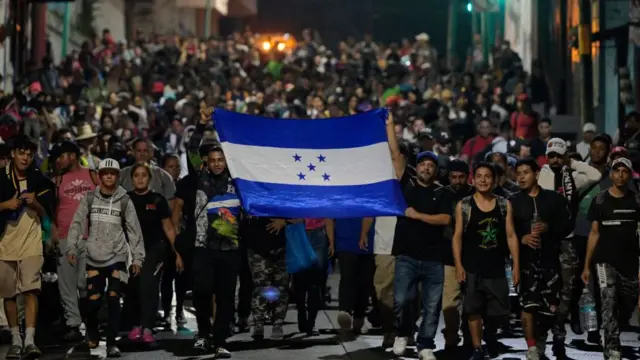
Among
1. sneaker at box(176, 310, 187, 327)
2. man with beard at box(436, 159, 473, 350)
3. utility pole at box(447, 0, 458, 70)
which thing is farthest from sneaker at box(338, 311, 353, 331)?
utility pole at box(447, 0, 458, 70)

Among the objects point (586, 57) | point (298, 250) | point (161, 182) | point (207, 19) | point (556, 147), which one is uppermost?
point (207, 19)

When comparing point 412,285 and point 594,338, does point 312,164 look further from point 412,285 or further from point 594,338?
point 594,338

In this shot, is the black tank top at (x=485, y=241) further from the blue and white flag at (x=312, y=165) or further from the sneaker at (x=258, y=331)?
the sneaker at (x=258, y=331)

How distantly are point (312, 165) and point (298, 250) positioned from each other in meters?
1.08

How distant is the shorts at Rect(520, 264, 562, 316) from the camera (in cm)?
1258

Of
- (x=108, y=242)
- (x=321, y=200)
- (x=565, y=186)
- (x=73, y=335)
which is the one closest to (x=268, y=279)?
(x=321, y=200)

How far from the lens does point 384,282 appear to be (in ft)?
46.3

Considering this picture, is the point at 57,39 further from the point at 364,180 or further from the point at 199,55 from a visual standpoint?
the point at 364,180

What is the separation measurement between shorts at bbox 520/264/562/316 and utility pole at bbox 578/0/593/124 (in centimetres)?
1142

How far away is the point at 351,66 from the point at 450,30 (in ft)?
51.8

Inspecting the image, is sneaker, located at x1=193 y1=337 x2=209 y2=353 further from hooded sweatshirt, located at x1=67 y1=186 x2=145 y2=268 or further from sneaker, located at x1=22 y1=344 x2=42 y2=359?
sneaker, located at x1=22 y1=344 x2=42 y2=359

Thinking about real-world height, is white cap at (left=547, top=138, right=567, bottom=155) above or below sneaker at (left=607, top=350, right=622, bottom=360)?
above

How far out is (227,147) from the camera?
A: 13438 mm

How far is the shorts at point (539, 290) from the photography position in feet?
41.3
